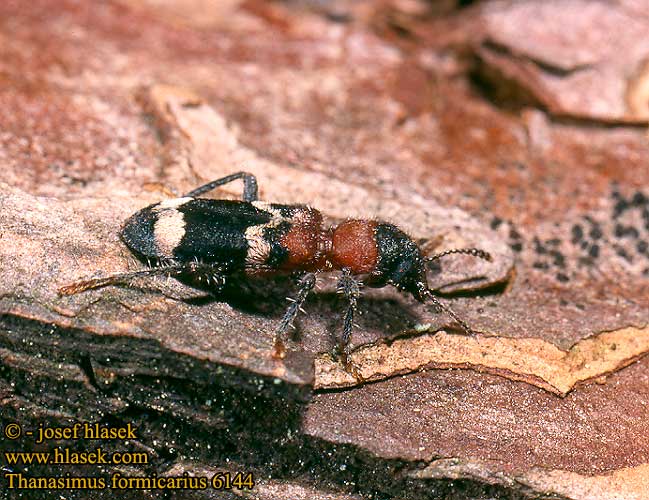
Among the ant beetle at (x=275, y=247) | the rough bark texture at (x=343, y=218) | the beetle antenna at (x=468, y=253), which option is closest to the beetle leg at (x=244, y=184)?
the rough bark texture at (x=343, y=218)

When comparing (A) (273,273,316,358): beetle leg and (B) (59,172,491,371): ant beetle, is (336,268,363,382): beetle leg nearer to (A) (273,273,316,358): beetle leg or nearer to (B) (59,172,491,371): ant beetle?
(B) (59,172,491,371): ant beetle

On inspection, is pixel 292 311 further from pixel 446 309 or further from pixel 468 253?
pixel 468 253

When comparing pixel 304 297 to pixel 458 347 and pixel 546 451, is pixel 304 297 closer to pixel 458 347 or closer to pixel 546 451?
pixel 458 347

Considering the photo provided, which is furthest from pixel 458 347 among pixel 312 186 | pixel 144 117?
pixel 144 117

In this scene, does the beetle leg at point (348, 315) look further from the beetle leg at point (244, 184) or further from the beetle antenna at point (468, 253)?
the beetle leg at point (244, 184)

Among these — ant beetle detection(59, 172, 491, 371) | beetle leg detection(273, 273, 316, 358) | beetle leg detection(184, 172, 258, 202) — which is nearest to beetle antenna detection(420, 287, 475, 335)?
ant beetle detection(59, 172, 491, 371)

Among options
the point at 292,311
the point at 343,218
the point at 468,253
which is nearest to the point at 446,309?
the point at 468,253
